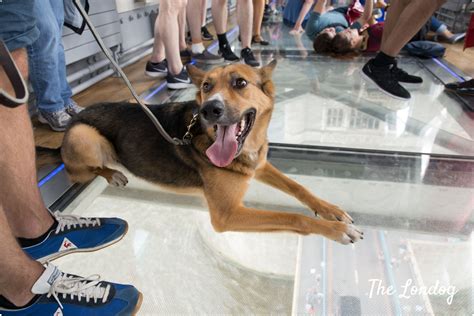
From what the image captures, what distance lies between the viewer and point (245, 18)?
380 centimetres

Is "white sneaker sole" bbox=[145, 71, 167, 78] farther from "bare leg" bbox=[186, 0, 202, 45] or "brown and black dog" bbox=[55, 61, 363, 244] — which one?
"brown and black dog" bbox=[55, 61, 363, 244]

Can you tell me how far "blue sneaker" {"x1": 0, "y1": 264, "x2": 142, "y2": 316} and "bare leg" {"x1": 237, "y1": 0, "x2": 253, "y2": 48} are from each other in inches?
134

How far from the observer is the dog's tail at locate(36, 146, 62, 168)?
1834mm

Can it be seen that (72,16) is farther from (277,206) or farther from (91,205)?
(277,206)

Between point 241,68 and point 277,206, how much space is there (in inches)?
28.6

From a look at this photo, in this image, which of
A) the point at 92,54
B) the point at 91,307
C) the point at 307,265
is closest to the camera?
the point at 91,307

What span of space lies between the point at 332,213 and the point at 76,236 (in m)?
1.13

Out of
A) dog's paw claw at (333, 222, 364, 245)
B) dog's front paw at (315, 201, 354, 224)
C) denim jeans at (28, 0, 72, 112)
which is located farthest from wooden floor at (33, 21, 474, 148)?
dog's paw claw at (333, 222, 364, 245)

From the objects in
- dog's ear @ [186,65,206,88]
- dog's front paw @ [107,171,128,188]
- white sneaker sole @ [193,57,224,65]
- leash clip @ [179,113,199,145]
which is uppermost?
dog's ear @ [186,65,206,88]

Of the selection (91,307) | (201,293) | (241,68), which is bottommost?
(201,293)

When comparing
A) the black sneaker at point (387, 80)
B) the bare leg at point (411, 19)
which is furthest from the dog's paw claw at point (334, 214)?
the bare leg at point (411, 19)

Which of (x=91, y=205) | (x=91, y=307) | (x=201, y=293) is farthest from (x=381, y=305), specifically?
(x=91, y=205)

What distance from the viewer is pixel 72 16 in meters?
2.72

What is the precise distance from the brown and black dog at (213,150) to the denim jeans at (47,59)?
29.2 inches
